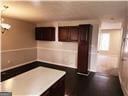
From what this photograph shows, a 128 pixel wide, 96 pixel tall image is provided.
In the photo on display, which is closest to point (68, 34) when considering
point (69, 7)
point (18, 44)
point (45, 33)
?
point (45, 33)

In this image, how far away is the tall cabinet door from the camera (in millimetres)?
4004

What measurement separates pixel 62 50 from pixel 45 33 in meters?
1.29

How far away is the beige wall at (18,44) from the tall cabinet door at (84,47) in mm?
2769

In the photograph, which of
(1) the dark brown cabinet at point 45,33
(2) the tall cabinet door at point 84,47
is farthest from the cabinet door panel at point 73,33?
(1) the dark brown cabinet at point 45,33

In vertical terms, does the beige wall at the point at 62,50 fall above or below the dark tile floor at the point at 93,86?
above

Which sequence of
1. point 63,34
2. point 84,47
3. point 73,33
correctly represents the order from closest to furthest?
point 84,47 → point 73,33 → point 63,34

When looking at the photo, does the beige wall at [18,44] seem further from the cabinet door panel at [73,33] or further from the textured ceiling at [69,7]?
the cabinet door panel at [73,33]

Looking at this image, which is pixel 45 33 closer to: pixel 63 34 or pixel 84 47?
pixel 63 34

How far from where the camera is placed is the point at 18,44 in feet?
15.5

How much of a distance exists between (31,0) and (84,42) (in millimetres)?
2577

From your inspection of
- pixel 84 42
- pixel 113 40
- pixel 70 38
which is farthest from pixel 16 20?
pixel 113 40

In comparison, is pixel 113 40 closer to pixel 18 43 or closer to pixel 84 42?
pixel 84 42

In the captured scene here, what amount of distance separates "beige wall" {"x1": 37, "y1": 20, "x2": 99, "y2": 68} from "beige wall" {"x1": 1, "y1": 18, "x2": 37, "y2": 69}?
51 cm

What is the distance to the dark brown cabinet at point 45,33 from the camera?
5.18 m
